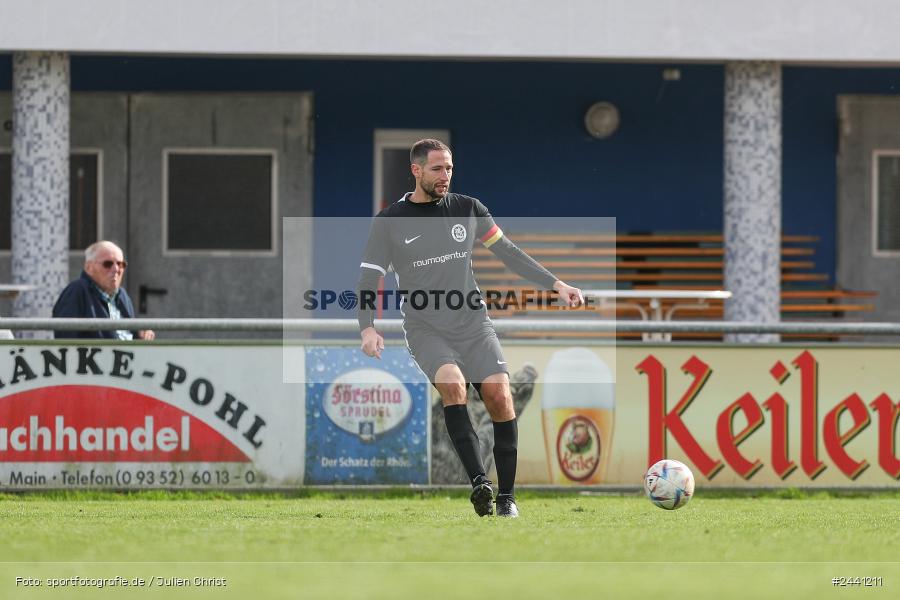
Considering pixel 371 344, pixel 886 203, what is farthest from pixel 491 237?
pixel 886 203

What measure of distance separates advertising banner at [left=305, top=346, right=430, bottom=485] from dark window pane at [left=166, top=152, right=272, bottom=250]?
5992 millimetres

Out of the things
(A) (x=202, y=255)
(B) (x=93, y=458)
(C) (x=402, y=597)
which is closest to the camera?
(C) (x=402, y=597)

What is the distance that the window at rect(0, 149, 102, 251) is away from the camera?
55.6 ft

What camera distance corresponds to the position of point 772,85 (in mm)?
15352

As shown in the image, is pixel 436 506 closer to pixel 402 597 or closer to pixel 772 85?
pixel 402 597

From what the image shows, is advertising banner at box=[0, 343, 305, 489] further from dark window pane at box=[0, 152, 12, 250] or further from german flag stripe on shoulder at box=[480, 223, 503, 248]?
dark window pane at box=[0, 152, 12, 250]

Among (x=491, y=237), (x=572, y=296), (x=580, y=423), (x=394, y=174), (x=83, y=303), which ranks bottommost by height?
(x=580, y=423)

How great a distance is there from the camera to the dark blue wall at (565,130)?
17422 mm


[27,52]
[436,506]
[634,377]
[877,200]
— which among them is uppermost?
[27,52]

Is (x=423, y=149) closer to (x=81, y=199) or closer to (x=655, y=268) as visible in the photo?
(x=655, y=268)

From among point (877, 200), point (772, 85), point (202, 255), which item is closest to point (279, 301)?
point (202, 255)

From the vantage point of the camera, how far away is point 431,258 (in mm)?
8922

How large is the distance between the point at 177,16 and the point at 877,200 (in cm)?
805

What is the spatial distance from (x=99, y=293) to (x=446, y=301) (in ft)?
12.7
